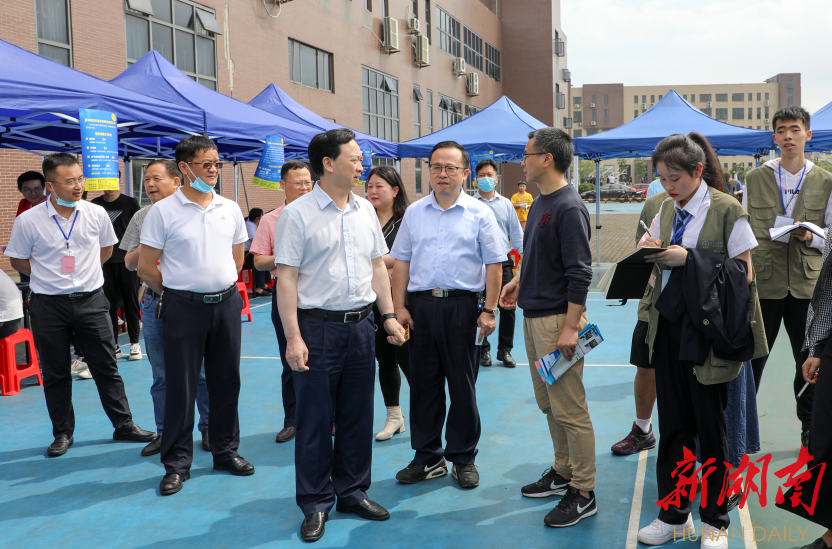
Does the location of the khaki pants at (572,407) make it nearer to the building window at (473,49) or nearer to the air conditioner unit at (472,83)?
the air conditioner unit at (472,83)

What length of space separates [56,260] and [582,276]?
362 cm

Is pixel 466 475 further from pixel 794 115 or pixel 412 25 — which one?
pixel 412 25

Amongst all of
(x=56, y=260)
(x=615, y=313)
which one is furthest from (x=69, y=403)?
(x=615, y=313)

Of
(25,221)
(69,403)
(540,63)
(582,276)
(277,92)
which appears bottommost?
(69,403)

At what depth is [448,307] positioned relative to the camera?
372cm

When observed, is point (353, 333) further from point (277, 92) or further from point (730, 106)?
point (730, 106)

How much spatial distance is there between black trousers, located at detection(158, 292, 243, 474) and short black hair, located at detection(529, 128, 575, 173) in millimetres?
2075

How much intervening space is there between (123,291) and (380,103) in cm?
1980

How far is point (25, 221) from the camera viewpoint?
4508mm

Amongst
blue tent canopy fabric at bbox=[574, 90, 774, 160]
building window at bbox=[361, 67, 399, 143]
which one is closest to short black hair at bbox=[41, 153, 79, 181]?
blue tent canopy fabric at bbox=[574, 90, 774, 160]

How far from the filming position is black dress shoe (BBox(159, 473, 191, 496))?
3713 millimetres

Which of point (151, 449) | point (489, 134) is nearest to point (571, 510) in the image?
point (151, 449)

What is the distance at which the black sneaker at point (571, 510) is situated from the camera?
127 inches

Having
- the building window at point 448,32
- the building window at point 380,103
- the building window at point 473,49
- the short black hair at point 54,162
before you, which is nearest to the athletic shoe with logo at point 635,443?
the short black hair at point 54,162
